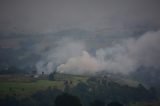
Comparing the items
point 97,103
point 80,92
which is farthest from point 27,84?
point 97,103

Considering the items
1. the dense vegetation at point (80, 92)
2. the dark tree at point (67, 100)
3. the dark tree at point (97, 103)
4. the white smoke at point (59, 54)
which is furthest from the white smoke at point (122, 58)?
the dark tree at point (97, 103)

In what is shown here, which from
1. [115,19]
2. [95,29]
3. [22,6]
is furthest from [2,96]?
[115,19]

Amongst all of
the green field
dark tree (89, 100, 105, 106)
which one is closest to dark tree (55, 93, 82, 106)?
the green field

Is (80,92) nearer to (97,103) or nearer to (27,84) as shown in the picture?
(97,103)

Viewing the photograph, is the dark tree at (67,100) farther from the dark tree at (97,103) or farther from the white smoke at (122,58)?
the white smoke at (122,58)

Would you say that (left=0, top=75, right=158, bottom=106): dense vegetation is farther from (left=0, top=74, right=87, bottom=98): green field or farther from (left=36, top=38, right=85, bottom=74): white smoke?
(left=36, top=38, right=85, bottom=74): white smoke

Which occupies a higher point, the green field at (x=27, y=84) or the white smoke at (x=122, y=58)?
the white smoke at (x=122, y=58)

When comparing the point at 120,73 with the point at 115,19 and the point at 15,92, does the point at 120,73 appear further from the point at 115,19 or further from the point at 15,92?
the point at 15,92
